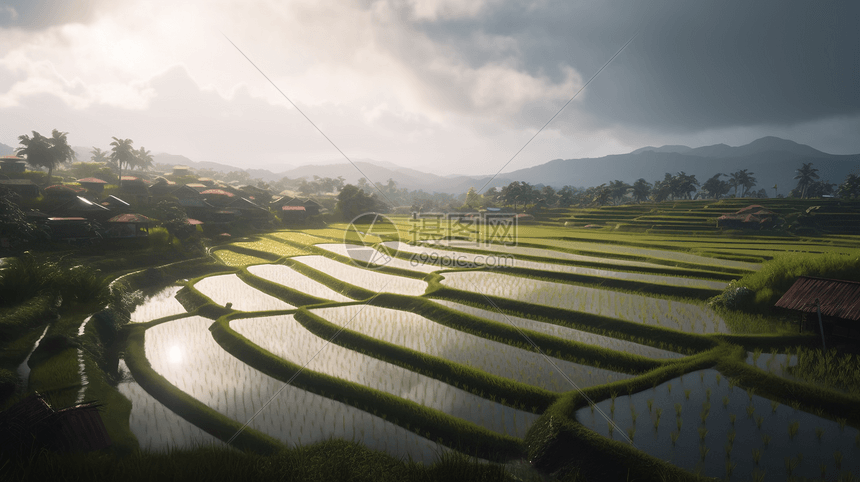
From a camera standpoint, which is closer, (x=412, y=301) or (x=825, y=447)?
(x=825, y=447)

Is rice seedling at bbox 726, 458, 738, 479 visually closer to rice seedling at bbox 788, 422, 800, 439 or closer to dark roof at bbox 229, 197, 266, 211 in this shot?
rice seedling at bbox 788, 422, 800, 439

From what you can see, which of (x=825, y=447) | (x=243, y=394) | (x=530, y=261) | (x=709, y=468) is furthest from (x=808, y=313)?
(x=243, y=394)

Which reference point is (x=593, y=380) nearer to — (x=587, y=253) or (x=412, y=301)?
(x=412, y=301)

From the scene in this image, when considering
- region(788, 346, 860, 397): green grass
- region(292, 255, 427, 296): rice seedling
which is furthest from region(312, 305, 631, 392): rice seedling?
region(788, 346, 860, 397): green grass

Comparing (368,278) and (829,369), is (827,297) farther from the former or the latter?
(368,278)

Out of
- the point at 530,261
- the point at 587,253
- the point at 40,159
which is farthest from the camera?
the point at 40,159

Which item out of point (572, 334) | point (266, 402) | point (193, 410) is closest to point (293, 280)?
point (266, 402)

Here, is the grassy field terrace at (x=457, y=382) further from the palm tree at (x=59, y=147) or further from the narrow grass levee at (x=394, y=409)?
the palm tree at (x=59, y=147)

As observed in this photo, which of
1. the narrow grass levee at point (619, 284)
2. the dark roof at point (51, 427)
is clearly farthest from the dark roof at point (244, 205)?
the dark roof at point (51, 427)
